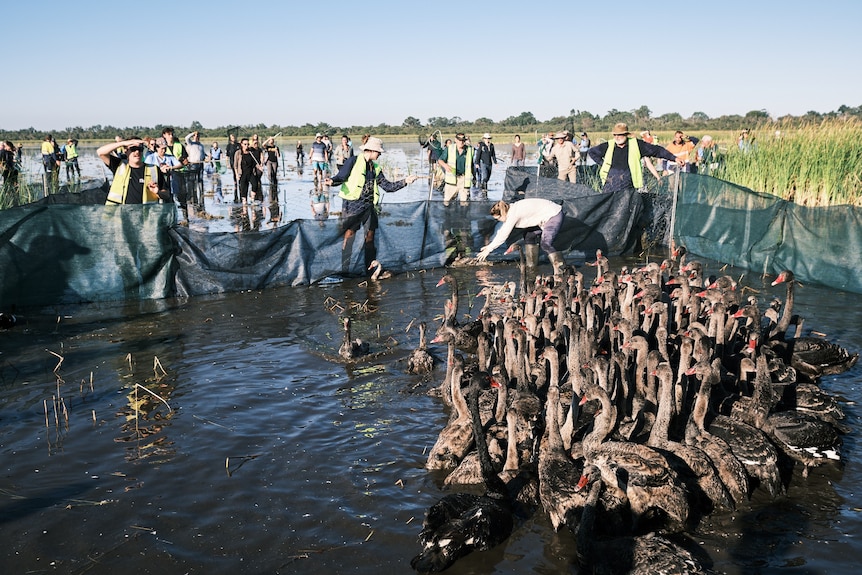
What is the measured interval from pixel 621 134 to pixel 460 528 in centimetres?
1048

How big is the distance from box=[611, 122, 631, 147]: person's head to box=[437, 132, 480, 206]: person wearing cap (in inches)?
226

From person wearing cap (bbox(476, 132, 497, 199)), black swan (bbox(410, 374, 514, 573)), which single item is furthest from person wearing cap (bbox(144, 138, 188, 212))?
black swan (bbox(410, 374, 514, 573))

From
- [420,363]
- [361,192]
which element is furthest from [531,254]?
[420,363]

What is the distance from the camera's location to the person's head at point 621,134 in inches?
535

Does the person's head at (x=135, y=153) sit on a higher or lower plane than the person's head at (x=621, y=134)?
lower

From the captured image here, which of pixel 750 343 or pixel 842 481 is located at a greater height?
pixel 750 343

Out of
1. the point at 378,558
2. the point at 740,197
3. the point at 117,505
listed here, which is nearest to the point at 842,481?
the point at 378,558

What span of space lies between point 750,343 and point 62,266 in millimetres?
9981

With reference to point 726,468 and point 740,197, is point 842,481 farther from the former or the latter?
point 740,197

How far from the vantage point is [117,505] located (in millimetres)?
5812

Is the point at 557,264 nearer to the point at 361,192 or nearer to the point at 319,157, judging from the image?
the point at 361,192

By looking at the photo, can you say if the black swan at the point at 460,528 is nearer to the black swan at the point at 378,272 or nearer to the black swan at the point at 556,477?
the black swan at the point at 556,477

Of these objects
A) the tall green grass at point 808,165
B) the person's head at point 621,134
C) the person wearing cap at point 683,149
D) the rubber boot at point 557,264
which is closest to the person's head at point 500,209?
the rubber boot at point 557,264

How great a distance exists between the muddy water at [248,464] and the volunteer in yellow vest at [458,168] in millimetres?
9361
